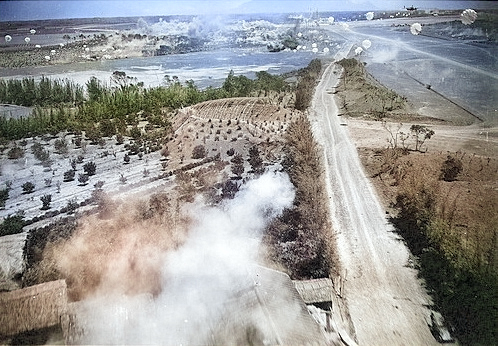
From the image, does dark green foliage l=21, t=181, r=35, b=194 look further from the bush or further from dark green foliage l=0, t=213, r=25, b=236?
the bush

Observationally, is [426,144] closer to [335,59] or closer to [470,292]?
A: [335,59]

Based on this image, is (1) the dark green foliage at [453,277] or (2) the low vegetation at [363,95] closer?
(1) the dark green foliage at [453,277]

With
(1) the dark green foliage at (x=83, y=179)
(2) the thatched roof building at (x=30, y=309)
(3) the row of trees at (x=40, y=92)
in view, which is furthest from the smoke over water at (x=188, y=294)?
(3) the row of trees at (x=40, y=92)

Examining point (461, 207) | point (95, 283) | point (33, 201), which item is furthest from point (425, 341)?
point (33, 201)

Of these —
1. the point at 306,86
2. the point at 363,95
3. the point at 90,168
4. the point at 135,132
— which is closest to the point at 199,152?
the point at 135,132

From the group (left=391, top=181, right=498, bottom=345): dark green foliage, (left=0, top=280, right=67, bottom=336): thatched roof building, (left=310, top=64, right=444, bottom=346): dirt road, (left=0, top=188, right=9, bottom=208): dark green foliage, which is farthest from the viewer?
(left=0, top=188, right=9, bottom=208): dark green foliage

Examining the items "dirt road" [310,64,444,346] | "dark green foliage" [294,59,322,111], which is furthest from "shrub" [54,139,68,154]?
"dark green foliage" [294,59,322,111]

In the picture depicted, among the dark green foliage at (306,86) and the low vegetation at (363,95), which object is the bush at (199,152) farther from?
the low vegetation at (363,95)
